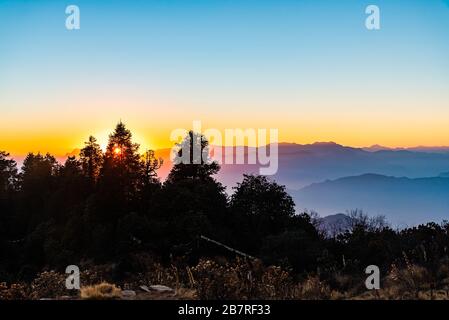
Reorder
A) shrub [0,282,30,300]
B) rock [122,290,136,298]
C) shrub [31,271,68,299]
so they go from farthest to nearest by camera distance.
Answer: shrub [31,271,68,299], rock [122,290,136,298], shrub [0,282,30,300]

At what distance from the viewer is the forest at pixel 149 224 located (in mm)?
27500

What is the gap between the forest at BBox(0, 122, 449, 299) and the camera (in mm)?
27500

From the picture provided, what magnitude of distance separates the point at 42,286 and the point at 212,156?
123ft

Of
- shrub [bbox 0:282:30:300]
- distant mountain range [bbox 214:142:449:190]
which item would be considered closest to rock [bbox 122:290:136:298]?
shrub [bbox 0:282:30:300]

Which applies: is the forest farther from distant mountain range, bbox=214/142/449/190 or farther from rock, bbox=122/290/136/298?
distant mountain range, bbox=214/142/449/190

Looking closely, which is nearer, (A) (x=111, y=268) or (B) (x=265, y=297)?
(B) (x=265, y=297)

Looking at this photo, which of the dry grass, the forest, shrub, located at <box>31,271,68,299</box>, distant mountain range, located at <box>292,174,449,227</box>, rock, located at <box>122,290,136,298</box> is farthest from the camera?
distant mountain range, located at <box>292,174,449,227</box>

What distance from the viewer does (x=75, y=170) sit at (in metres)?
55.9

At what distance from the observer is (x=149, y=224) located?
37906mm

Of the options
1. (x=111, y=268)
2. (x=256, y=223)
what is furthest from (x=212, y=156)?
Result: (x=111, y=268)

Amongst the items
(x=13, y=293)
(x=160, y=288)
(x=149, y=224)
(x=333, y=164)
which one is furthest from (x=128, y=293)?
(x=333, y=164)

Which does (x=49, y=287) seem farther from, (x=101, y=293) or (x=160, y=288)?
(x=160, y=288)
